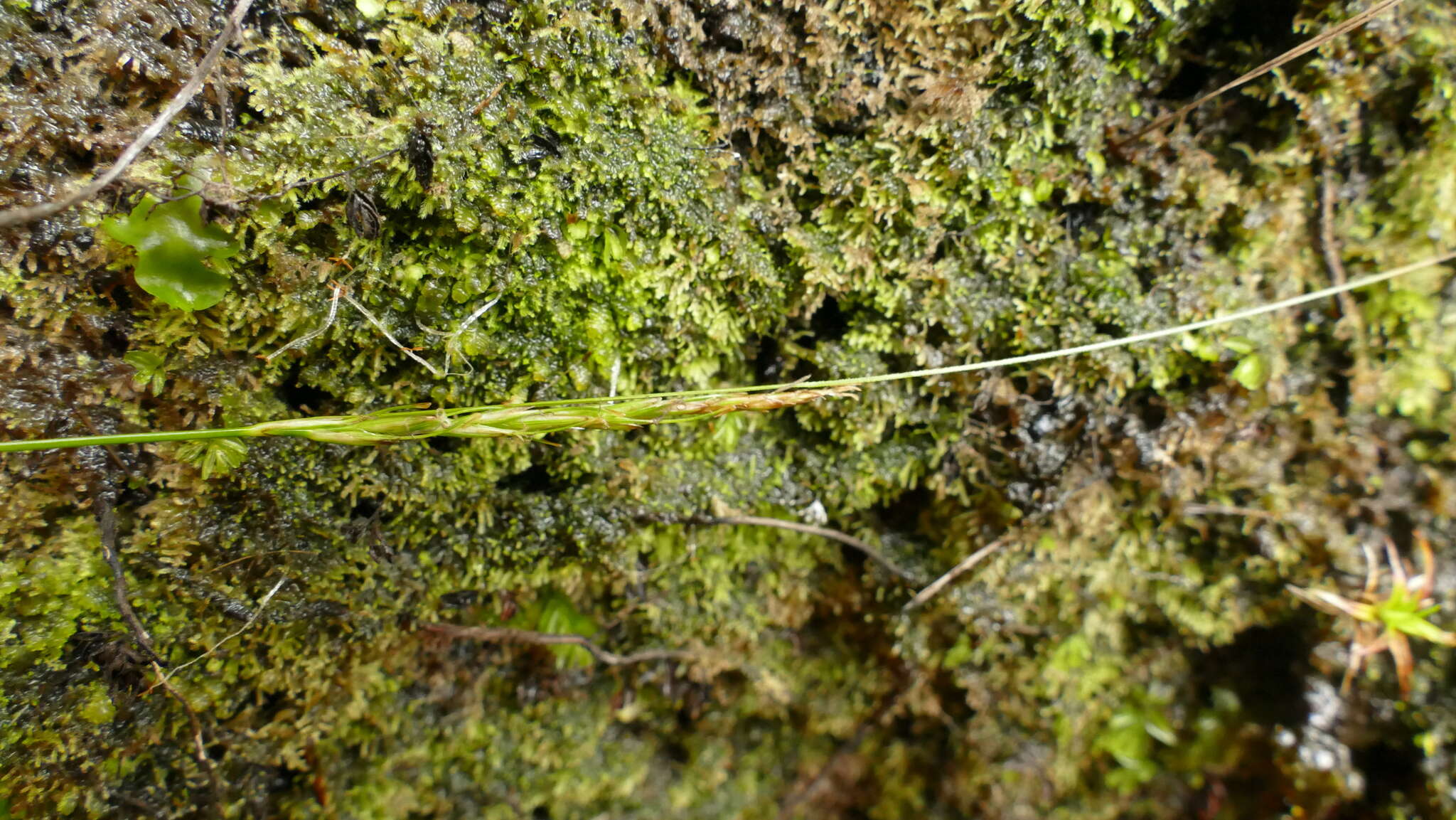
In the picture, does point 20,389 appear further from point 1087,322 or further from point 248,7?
point 1087,322

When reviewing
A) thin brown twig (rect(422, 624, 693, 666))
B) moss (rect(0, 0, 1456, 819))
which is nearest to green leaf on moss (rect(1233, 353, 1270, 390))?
moss (rect(0, 0, 1456, 819))

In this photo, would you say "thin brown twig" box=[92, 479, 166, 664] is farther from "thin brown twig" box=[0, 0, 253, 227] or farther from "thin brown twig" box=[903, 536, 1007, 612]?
"thin brown twig" box=[903, 536, 1007, 612]

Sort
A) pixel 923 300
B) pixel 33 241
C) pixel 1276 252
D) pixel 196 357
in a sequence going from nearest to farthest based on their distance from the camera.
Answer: pixel 33 241 < pixel 196 357 < pixel 923 300 < pixel 1276 252

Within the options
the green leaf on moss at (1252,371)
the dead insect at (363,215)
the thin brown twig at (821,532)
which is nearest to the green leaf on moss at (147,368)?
the dead insect at (363,215)

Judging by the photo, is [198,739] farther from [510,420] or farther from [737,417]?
[737,417]

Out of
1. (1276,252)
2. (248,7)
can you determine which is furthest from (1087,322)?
(248,7)

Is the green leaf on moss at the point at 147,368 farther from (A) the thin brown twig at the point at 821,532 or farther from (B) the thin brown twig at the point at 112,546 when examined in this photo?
(A) the thin brown twig at the point at 821,532
